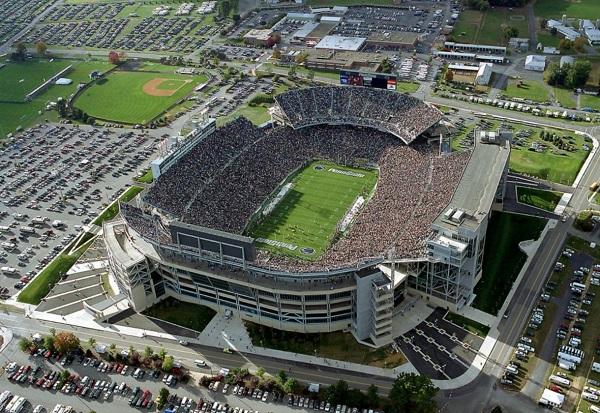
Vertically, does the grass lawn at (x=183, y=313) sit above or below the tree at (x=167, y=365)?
below

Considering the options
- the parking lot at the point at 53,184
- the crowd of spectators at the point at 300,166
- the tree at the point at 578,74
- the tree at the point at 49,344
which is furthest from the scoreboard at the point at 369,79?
the tree at the point at 49,344

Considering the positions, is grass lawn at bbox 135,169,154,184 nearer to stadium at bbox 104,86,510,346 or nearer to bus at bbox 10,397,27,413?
stadium at bbox 104,86,510,346

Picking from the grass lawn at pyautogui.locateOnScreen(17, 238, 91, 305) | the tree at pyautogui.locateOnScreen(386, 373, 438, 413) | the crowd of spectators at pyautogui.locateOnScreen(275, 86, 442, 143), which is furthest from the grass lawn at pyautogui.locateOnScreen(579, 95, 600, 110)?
the grass lawn at pyautogui.locateOnScreen(17, 238, 91, 305)

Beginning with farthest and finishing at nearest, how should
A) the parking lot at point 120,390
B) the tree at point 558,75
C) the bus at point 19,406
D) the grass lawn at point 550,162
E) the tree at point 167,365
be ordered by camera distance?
1. the tree at point 558,75
2. the grass lawn at point 550,162
3. the tree at point 167,365
4. the bus at point 19,406
5. the parking lot at point 120,390

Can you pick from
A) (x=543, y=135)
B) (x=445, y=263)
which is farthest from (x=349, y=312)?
(x=543, y=135)

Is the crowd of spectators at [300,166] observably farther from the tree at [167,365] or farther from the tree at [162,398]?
the tree at [162,398]

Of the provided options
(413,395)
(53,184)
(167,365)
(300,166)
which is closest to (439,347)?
(413,395)

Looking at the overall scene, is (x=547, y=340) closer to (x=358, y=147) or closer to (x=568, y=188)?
(x=568, y=188)
